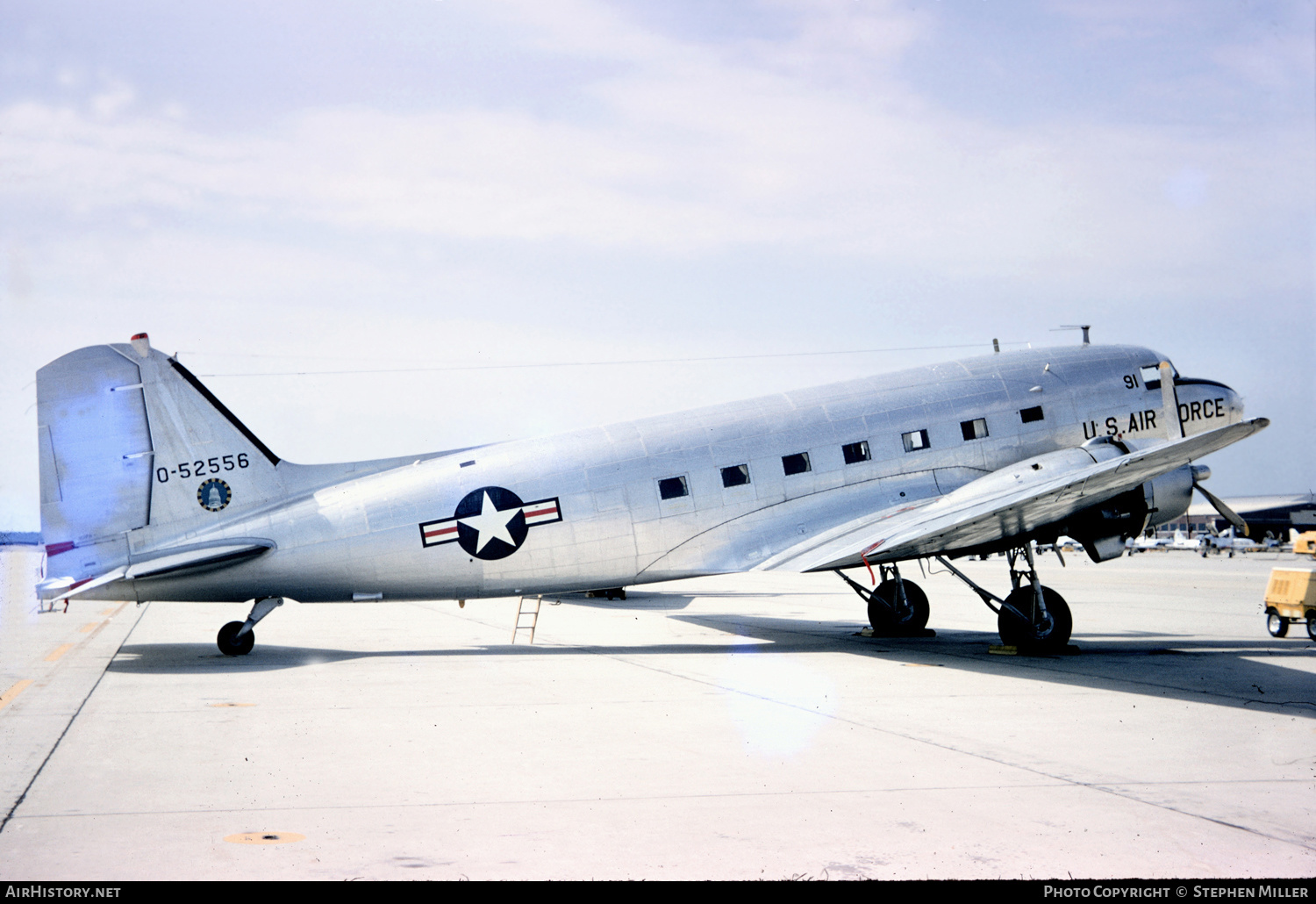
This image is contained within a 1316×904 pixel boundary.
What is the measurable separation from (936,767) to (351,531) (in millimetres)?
10799

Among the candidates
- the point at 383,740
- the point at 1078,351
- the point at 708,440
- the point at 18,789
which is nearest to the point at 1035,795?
the point at 383,740

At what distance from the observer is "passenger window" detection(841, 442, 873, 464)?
18.7 m

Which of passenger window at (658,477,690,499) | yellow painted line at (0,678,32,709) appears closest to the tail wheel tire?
passenger window at (658,477,690,499)

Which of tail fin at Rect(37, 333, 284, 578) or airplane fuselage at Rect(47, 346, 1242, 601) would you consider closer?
tail fin at Rect(37, 333, 284, 578)

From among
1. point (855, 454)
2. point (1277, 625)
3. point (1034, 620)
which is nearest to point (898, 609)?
point (1034, 620)

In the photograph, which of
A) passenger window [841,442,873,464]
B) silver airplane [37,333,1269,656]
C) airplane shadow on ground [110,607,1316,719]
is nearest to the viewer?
airplane shadow on ground [110,607,1316,719]

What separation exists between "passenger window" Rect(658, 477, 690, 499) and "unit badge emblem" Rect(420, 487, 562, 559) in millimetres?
1927

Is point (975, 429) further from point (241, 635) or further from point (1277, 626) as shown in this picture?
point (241, 635)

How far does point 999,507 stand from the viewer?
15031 millimetres

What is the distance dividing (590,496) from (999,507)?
6.42m

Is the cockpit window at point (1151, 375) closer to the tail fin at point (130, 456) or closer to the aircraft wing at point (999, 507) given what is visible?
the aircraft wing at point (999, 507)

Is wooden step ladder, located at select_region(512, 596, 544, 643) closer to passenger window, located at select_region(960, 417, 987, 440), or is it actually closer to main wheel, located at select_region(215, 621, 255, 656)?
main wheel, located at select_region(215, 621, 255, 656)

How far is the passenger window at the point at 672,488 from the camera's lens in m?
18.0
